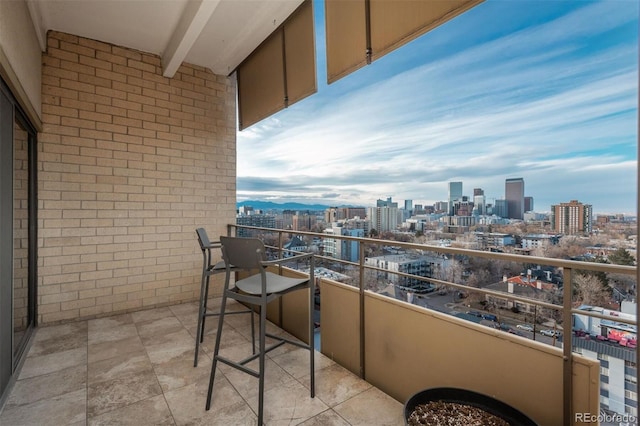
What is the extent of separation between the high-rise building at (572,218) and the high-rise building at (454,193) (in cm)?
66

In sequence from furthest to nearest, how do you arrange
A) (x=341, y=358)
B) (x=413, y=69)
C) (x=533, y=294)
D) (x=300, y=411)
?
(x=413, y=69) < (x=341, y=358) < (x=300, y=411) < (x=533, y=294)

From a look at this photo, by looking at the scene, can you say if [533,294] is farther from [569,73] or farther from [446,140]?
[446,140]

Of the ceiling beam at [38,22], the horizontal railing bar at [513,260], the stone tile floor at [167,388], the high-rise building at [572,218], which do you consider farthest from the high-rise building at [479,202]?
the ceiling beam at [38,22]

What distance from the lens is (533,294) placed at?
4.75ft

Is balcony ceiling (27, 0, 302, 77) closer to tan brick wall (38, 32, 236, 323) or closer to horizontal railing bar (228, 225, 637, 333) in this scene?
tan brick wall (38, 32, 236, 323)

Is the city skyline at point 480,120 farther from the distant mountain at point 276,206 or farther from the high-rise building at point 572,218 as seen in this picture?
the distant mountain at point 276,206

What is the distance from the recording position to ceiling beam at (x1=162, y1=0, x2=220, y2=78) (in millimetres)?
2767

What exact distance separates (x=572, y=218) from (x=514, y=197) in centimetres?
49

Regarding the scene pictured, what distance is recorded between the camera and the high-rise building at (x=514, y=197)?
1899 mm

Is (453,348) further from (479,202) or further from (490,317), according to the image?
(479,202)

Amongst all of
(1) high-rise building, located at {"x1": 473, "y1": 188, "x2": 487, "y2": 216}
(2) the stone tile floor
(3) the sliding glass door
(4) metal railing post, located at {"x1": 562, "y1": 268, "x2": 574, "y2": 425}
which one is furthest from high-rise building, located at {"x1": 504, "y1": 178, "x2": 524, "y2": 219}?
(3) the sliding glass door

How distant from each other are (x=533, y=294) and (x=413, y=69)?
3378mm

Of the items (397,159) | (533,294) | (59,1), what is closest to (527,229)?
(533,294)
